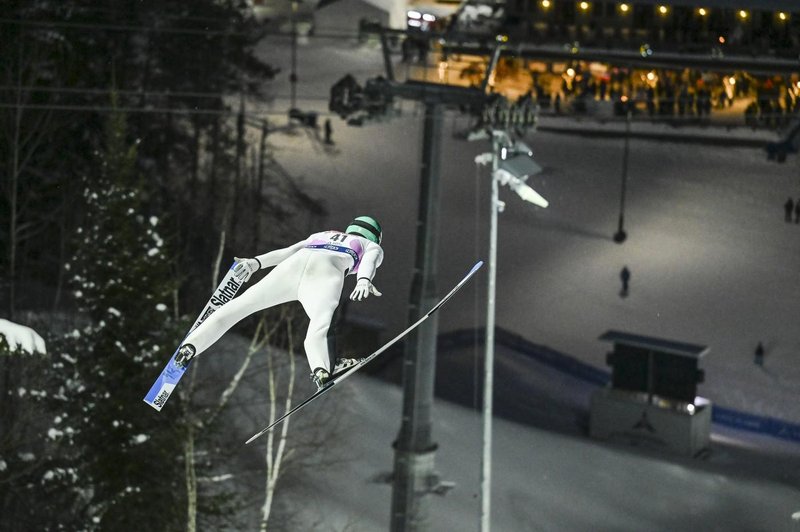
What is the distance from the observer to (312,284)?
748cm

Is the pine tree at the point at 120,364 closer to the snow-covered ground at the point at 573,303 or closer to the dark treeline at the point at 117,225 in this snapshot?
the dark treeline at the point at 117,225

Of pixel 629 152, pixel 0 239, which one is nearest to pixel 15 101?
pixel 0 239

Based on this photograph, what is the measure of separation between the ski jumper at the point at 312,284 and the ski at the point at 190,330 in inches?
1.9

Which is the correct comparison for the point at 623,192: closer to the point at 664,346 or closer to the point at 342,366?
the point at 664,346

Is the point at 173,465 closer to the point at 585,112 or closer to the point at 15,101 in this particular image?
the point at 15,101

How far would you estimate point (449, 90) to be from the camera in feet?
39.0

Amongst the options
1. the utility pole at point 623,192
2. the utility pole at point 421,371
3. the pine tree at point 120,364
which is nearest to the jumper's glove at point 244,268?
the utility pole at point 421,371

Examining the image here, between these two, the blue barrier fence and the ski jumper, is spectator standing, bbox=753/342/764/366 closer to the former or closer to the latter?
the blue barrier fence

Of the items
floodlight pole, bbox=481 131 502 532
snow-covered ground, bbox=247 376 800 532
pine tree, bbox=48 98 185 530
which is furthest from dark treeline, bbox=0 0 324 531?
floodlight pole, bbox=481 131 502 532

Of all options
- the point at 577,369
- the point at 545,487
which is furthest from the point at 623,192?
the point at 545,487

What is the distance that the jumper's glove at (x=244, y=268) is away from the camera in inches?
291

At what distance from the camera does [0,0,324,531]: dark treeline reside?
18.4 m

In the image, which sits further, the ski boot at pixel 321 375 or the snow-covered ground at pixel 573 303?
the snow-covered ground at pixel 573 303

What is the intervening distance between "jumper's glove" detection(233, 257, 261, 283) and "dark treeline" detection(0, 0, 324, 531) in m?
10.5
